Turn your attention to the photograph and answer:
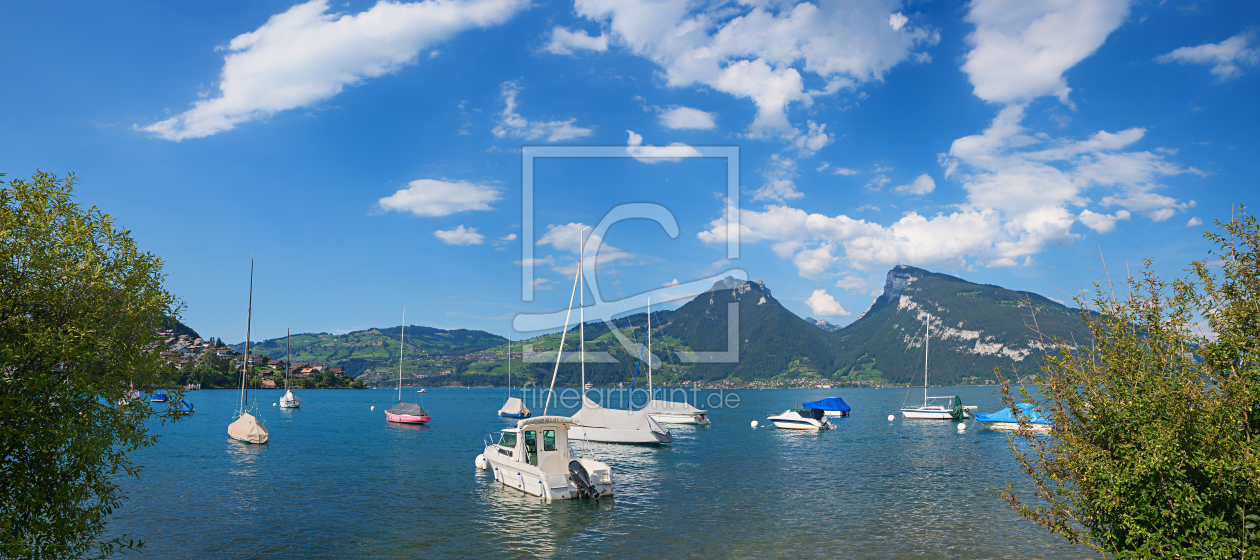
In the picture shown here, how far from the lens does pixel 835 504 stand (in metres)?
33.0

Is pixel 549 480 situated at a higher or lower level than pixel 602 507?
higher

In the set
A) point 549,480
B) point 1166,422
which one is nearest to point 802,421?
point 549,480

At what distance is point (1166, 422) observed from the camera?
11.2 metres

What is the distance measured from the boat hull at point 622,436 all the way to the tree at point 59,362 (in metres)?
48.1

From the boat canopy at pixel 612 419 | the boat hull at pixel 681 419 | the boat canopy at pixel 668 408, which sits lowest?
the boat hull at pixel 681 419

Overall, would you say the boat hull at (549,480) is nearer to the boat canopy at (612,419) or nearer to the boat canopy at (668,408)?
the boat canopy at (612,419)

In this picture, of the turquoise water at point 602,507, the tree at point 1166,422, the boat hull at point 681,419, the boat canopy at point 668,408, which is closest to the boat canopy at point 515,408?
the boat canopy at point 668,408

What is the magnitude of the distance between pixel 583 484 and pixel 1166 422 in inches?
1006

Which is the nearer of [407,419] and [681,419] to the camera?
[681,419]

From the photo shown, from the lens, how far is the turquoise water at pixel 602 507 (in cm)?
2431

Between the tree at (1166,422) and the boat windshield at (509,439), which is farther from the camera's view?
the boat windshield at (509,439)

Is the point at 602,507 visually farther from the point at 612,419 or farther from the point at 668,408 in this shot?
the point at 668,408

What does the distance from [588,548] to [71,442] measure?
16937 millimetres

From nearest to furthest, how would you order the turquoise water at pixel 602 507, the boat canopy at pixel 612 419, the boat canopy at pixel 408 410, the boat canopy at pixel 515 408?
1. the turquoise water at pixel 602 507
2. the boat canopy at pixel 612 419
3. the boat canopy at pixel 408 410
4. the boat canopy at pixel 515 408
